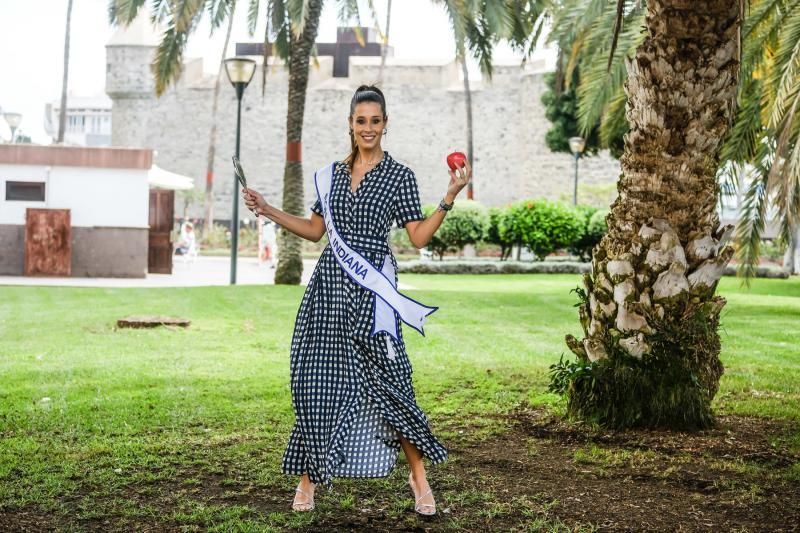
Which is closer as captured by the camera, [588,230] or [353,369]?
[353,369]

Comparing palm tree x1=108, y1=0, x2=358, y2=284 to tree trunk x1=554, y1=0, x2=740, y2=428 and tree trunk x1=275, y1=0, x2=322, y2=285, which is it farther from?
tree trunk x1=554, y1=0, x2=740, y2=428

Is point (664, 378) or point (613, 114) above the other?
point (613, 114)

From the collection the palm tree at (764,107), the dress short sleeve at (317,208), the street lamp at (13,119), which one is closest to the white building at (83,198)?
the palm tree at (764,107)

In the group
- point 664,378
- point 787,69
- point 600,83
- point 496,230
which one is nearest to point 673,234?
point 664,378

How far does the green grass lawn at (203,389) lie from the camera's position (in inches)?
171

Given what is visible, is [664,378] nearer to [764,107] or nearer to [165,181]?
[764,107]

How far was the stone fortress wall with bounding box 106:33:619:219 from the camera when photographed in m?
38.8

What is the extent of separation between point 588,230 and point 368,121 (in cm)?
2088

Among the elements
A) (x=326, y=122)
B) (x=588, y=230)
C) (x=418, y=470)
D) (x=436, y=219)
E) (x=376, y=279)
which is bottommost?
(x=418, y=470)

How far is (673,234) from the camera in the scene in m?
5.36

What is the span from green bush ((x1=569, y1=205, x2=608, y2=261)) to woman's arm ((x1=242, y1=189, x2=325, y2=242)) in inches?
800

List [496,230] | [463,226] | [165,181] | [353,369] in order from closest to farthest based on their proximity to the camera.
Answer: [353,369]
[165,181]
[463,226]
[496,230]

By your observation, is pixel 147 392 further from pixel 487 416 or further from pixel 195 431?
pixel 487 416

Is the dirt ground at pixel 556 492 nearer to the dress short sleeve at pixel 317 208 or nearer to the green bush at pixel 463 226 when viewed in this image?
the dress short sleeve at pixel 317 208
